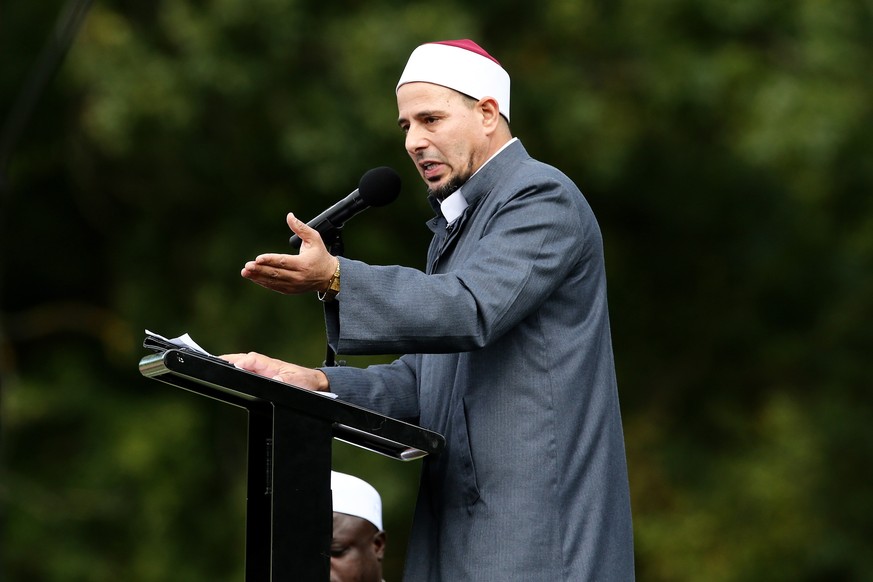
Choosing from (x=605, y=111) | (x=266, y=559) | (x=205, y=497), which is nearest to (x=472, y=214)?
(x=266, y=559)

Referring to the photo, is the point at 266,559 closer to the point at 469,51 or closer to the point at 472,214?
the point at 472,214

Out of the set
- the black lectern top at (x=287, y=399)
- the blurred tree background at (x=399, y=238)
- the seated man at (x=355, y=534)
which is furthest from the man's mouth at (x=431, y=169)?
the blurred tree background at (x=399, y=238)

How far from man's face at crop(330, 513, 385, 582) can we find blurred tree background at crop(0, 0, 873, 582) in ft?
19.1

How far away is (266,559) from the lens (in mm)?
3086

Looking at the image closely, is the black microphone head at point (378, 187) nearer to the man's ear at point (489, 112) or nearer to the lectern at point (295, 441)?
the man's ear at point (489, 112)

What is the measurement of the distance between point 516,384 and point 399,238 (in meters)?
8.92

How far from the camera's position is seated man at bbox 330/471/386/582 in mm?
4754

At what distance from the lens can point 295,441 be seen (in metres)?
2.93

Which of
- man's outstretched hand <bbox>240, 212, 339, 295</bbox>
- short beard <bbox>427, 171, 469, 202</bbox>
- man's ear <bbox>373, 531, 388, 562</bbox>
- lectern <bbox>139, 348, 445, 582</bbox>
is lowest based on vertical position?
lectern <bbox>139, 348, 445, 582</bbox>

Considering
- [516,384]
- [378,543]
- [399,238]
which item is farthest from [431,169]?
[399,238]

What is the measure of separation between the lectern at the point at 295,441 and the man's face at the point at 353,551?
1721 millimetres

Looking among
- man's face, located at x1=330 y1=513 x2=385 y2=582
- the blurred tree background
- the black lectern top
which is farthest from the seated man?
the blurred tree background

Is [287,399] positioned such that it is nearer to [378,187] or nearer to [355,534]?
[378,187]

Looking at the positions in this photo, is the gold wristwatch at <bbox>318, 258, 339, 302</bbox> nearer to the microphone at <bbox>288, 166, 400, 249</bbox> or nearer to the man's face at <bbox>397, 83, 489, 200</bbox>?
the microphone at <bbox>288, 166, 400, 249</bbox>
